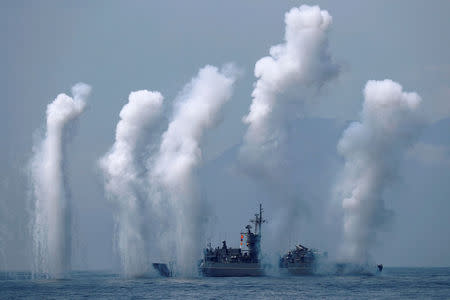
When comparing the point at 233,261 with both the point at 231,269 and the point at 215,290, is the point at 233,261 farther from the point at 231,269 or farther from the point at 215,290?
the point at 215,290

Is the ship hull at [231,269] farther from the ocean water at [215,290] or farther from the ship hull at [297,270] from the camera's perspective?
the ocean water at [215,290]

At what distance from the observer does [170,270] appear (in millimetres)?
136375

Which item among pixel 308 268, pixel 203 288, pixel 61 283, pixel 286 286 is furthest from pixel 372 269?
pixel 61 283

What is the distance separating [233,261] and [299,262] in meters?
15.4

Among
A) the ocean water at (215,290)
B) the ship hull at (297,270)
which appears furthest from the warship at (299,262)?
the ocean water at (215,290)

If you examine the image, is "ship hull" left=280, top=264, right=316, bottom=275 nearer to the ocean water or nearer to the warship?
the warship

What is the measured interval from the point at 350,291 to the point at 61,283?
44236mm

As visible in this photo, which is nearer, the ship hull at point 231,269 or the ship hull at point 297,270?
the ship hull at point 231,269

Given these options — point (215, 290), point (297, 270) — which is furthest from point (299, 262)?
point (215, 290)

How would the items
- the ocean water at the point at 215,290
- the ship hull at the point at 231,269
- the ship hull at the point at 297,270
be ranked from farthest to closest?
the ship hull at the point at 297,270, the ship hull at the point at 231,269, the ocean water at the point at 215,290

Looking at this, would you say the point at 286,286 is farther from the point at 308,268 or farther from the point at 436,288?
the point at 308,268

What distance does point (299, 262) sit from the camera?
15638 cm

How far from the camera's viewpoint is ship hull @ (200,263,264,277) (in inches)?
5782

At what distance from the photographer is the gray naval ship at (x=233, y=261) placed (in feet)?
484
